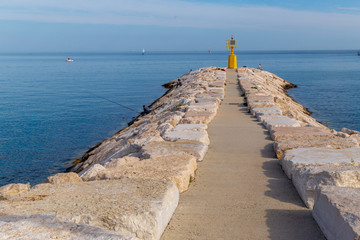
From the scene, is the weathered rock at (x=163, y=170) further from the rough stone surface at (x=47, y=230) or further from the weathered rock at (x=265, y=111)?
the weathered rock at (x=265, y=111)

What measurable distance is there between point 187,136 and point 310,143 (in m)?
1.58

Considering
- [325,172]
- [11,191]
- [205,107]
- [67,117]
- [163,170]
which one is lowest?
[67,117]

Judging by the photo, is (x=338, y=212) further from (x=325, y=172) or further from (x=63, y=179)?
(x=63, y=179)

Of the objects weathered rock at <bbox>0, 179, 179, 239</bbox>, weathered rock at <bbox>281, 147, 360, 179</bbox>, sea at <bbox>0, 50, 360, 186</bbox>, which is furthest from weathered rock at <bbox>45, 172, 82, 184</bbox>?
sea at <bbox>0, 50, 360, 186</bbox>

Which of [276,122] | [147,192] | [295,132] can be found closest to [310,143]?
[295,132]

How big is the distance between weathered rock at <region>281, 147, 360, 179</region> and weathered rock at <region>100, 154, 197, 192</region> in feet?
3.17

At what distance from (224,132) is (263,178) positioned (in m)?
2.16

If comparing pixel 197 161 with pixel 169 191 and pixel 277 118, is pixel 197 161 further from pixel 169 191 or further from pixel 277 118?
pixel 277 118

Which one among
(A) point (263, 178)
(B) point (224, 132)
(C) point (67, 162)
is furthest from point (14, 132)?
(A) point (263, 178)

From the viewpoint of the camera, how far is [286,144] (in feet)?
14.7

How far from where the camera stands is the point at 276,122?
20.2 feet

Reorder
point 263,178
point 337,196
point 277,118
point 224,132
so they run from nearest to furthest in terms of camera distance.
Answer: point 337,196
point 263,178
point 224,132
point 277,118

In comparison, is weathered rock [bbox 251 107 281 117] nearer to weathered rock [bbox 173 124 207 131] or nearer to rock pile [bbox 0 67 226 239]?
weathered rock [bbox 173 124 207 131]

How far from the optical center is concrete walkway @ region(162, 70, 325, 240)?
270 cm
